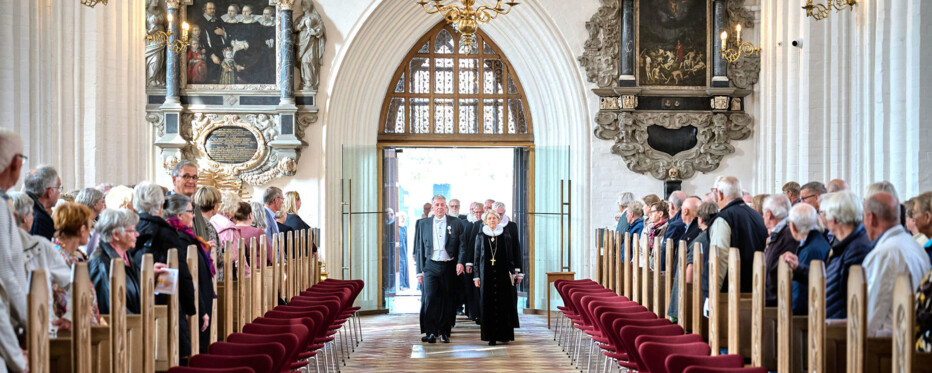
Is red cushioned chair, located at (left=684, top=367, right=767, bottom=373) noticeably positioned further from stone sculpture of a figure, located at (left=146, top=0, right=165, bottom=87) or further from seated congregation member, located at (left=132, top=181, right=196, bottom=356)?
stone sculpture of a figure, located at (left=146, top=0, right=165, bottom=87)

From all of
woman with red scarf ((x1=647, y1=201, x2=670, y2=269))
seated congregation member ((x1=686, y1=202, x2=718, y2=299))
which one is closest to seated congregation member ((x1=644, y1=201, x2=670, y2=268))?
woman with red scarf ((x1=647, y1=201, x2=670, y2=269))

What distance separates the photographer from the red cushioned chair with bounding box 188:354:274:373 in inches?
178

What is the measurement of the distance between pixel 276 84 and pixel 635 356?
885 centimetres

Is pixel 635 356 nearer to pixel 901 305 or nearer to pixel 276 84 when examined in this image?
pixel 901 305

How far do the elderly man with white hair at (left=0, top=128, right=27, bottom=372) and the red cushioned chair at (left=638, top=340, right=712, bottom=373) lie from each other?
112 inches

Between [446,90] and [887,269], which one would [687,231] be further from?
[446,90]

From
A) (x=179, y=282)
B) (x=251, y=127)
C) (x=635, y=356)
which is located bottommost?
(x=635, y=356)

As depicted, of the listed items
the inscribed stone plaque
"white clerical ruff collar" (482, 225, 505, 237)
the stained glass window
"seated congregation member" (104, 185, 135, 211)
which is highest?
the stained glass window

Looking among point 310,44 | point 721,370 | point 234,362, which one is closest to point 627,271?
point 721,370

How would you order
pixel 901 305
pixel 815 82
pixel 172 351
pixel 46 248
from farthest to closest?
pixel 815 82, pixel 172 351, pixel 46 248, pixel 901 305

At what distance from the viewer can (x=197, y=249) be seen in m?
5.51

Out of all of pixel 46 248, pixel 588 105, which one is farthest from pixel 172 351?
pixel 588 105

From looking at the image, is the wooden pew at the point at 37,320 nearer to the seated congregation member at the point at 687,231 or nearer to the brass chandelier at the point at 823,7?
the seated congregation member at the point at 687,231

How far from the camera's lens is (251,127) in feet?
43.7
